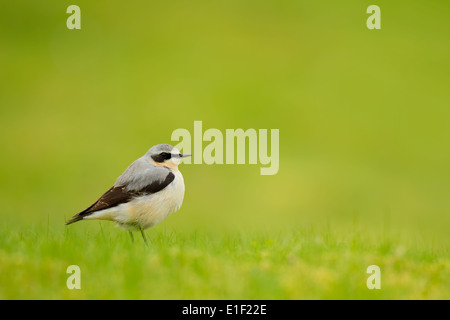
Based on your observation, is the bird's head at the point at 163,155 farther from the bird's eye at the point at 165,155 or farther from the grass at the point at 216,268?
the grass at the point at 216,268

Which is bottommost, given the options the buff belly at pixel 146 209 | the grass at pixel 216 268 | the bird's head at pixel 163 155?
the grass at pixel 216 268

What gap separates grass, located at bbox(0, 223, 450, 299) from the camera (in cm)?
774

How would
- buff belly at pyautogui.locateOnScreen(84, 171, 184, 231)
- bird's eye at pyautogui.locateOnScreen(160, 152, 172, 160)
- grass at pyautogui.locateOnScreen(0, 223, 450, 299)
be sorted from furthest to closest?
bird's eye at pyautogui.locateOnScreen(160, 152, 172, 160) → buff belly at pyautogui.locateOnScreen(84, 171, 184, 231) → grass at pyautogui.locateOnScreen(0, 223, 450, 299)

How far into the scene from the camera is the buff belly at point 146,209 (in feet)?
34.9

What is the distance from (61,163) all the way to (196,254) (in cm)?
2626

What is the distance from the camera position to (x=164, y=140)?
109 feet

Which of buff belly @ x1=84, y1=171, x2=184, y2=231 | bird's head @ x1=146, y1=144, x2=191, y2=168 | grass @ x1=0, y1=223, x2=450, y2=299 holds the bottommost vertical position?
grass @ x1=0, y1=223, x2=450, y2=299

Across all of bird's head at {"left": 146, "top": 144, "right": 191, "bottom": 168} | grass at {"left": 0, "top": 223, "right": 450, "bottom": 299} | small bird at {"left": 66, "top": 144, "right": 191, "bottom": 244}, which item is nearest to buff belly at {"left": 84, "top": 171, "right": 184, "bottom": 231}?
small bird at {"left": 66, "top": 144, "right": 191, "bottom": 244}

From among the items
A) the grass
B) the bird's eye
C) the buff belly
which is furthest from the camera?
the bird's eye

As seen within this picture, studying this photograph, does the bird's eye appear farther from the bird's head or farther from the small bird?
the small bird

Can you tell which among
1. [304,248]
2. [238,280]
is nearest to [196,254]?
[238,280]

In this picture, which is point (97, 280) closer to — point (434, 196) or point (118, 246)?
point (118, 246)

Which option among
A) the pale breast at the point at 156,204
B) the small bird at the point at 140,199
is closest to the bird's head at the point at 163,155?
the small bird at the point at 140,199

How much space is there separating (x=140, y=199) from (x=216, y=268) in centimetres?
286
